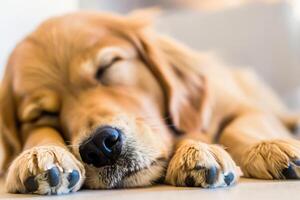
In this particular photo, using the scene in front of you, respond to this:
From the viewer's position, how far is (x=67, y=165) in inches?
48.3

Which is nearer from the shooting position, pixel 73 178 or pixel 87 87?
pixel 73 178

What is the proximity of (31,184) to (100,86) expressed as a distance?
471mm

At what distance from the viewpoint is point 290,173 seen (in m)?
1.29

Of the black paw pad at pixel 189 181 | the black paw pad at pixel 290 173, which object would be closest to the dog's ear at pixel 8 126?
the black paw pad at pixel 189 181

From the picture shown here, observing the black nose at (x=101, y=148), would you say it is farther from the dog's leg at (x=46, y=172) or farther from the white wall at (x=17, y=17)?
the white wall at (x=17, y=17)

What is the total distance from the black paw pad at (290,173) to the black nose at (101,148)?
0.39 meters

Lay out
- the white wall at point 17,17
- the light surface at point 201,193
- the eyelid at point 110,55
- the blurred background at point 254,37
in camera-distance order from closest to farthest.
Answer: the light surface at point 201,193
the eyelid at point 110,55
the white wall at point 17,17
the blurred background at point 254,37

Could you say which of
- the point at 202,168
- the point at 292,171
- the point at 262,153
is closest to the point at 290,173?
the point at 292,171

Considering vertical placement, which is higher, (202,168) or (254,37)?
(254,37)

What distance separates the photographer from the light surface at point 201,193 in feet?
3.61

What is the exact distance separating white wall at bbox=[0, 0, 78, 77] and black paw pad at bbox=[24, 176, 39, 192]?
A: 3.19 ft

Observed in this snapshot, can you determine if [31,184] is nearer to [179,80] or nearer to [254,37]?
[179,80]

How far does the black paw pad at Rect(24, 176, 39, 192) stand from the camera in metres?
1.22

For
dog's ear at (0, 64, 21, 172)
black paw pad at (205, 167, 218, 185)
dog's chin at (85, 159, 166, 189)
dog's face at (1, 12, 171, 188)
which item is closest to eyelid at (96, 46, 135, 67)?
dog's face at (1, 12, 171, 188)
